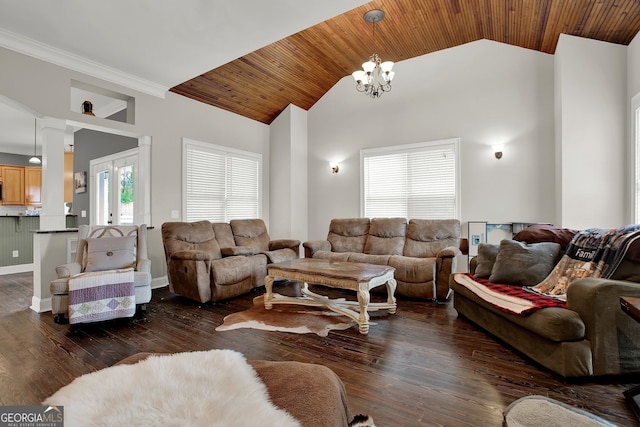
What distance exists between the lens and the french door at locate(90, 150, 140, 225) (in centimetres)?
541

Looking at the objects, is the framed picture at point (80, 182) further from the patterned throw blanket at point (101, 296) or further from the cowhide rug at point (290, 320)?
the cowhide rug at point (290, 320)

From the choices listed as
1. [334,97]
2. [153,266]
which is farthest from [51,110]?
[334,97]

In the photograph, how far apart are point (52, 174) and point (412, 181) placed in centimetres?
497

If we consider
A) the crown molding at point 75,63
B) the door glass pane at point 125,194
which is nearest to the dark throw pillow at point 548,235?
the crown molding at point 75,63

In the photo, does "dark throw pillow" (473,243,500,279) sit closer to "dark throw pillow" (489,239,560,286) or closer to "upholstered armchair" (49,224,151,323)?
"dark throw pillow" (489,239,560,286)

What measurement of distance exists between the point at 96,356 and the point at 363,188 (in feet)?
14.6

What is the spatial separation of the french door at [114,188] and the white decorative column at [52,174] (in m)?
1.33

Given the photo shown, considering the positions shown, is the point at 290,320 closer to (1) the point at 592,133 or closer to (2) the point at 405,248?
(2) the point at 405,248

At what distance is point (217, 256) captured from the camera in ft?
14.3

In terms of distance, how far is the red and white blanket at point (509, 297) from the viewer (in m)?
2.19

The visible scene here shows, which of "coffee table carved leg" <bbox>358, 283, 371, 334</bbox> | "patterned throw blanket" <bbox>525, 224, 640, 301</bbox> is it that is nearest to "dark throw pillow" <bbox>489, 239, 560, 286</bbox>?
"patterned throw blanket" <bbox>525, 224, 640, 301</bbox>

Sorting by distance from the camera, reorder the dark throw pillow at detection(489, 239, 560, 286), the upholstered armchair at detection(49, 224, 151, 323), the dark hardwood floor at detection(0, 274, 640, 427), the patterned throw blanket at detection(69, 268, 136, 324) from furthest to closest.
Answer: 1. the upholstered armchair at detection(49, 224, 151, 323)
2. the patterned throw blanket at detection(69, 268, 136, 324)
3. the dark throw pillow at detection(489, 239, 560, 286)
4. the dark hardwood floor at detection(0, 274, 640, 427)

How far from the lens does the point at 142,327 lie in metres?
2.98

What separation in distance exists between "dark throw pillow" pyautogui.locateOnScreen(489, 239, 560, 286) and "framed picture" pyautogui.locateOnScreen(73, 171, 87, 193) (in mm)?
7385
